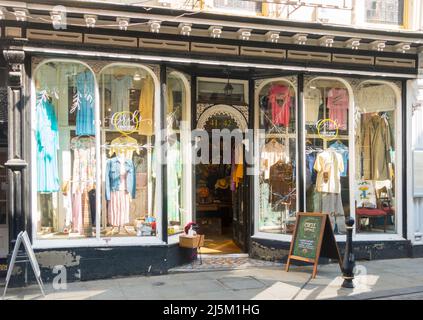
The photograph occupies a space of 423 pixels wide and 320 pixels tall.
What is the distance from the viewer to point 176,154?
31.9 ft

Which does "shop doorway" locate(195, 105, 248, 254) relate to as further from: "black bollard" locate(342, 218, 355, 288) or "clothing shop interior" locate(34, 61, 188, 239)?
"black bollard" locate(342, 218, 355, 288)

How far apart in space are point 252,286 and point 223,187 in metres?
4.89

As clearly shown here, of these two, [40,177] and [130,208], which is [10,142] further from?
[130,208]

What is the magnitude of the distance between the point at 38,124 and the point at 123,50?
202 cm

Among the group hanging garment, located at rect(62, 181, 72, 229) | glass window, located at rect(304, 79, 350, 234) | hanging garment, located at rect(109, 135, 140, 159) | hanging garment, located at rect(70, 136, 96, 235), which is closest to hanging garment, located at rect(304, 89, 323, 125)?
glass window, located at rect(304, 79, 350, 234)

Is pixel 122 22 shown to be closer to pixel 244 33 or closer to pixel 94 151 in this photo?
pixel 244 33

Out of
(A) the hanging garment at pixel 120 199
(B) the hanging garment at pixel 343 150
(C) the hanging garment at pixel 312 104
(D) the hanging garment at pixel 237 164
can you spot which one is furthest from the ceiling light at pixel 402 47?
(A) the hanging garment at pixel 120 199

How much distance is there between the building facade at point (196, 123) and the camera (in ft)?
27.4

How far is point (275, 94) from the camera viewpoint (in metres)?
10.3

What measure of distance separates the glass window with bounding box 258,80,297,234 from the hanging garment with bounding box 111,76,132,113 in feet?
9.62

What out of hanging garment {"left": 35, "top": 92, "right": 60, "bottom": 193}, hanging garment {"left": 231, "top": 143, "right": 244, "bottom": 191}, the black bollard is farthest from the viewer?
hanging garment {"left": 231, "top": 143, "right": 244, "bottom": 191}

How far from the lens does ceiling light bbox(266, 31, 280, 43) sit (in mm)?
9070

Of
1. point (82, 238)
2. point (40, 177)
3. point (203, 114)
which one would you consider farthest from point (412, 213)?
point (40, 177)

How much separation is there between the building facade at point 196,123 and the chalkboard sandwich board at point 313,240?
0.75 m
